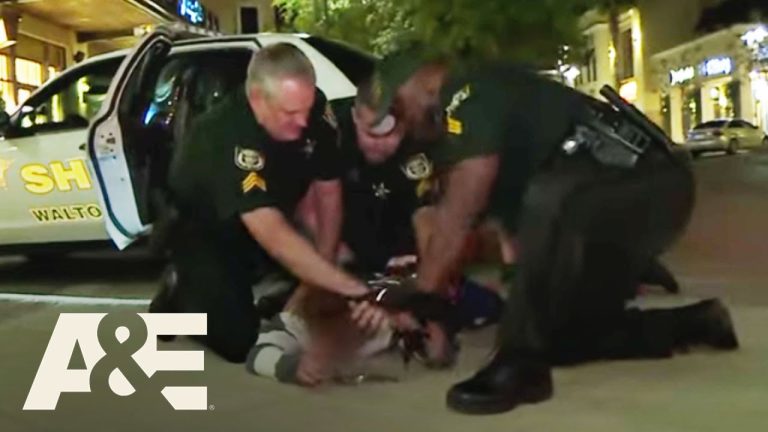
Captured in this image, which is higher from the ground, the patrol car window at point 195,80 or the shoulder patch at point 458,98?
the patrol car window at point 195,80

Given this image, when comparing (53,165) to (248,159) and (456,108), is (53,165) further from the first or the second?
(456,108)

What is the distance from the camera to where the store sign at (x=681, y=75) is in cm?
5053

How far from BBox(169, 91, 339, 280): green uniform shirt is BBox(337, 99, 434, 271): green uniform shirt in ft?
0.95

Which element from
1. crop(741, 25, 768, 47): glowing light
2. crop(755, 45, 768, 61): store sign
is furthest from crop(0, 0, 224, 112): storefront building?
crop(755, 45, 768, 61): store sign

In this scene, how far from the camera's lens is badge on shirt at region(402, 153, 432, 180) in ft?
18.7

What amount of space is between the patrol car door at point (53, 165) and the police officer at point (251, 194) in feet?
10.8

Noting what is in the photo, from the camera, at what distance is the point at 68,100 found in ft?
31.9

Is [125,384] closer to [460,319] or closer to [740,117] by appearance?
[460,319]

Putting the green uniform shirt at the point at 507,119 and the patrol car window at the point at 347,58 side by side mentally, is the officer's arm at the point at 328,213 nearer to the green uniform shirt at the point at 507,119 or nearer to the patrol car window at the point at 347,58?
the green uniform shirt at the point at 507,119

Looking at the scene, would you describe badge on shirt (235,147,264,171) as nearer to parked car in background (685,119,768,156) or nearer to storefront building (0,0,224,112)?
storefront building (0,0,224,112)

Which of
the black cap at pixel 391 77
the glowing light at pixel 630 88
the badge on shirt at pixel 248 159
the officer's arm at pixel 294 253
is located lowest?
the officer's arm at pixel 294 253

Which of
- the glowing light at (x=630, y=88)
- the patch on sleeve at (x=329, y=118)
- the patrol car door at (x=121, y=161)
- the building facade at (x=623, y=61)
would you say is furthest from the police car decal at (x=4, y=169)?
the glowing light at (x=630, y=88)

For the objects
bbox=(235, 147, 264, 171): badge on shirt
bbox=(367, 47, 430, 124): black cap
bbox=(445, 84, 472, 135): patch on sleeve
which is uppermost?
bbox=(367, 47, 430, 124): black cap

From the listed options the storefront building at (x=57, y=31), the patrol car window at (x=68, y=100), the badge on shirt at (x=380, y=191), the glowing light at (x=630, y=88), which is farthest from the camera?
the glowing light at (x=630, y=88)
